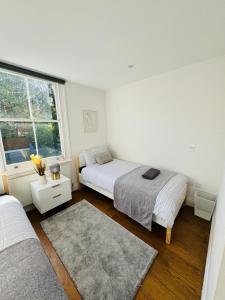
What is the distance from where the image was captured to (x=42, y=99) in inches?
94.4

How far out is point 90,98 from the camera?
308 cm

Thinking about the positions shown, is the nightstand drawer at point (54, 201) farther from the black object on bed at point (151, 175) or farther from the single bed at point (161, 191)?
the black object on bed at point (151, 175)

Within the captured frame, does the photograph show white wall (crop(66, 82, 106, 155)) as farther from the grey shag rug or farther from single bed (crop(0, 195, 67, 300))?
single bed (crop(0, 195, 67, 300))

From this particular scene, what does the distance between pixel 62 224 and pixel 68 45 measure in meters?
2.45

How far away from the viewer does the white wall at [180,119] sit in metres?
1.92

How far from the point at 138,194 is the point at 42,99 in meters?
2.41

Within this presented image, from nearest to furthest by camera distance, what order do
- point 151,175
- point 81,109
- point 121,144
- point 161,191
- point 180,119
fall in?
point 161,191 → point 151,175 → point 180,119 → point 81,109 → point 121,144

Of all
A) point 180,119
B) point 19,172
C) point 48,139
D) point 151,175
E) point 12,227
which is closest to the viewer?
point 12,227

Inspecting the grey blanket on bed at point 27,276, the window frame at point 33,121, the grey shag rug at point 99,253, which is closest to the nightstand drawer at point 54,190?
the grey shag rug at point 99,253

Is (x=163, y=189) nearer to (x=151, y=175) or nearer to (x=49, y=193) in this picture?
(x=151, y=175)

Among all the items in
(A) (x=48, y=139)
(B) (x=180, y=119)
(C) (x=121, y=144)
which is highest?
(B) (x=180, y=119)

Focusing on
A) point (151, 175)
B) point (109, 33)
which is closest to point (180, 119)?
point (151, 175)

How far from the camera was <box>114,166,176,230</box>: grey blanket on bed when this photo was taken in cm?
169

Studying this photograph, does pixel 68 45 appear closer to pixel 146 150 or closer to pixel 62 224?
pixel 146 150
